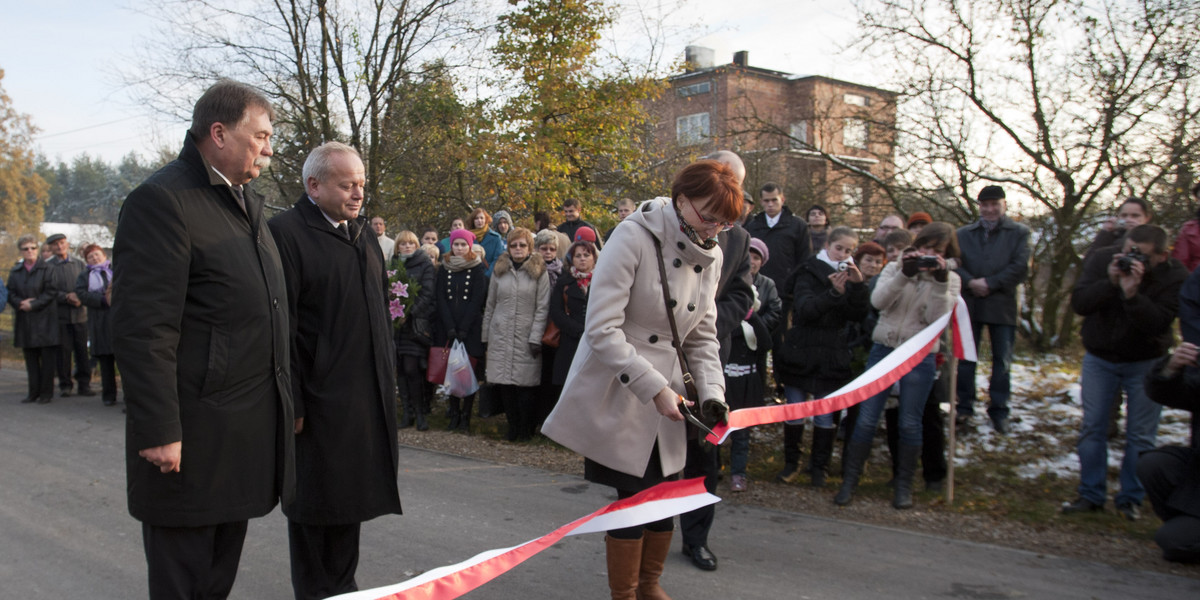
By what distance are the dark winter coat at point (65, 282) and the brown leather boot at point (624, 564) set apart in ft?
36.0

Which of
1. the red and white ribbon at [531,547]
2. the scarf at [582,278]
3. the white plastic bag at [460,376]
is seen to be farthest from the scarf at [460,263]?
the red and white ribbon at [531,547]

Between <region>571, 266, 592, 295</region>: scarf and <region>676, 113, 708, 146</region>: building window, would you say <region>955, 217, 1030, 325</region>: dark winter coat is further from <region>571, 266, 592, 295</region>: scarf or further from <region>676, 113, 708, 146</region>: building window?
<region>676, 113, 708, 146</region>: building window

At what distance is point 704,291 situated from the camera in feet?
12.1

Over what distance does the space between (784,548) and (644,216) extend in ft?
8.79

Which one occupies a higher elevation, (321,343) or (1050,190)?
(1050,190)

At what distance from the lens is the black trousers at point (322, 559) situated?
3682mm

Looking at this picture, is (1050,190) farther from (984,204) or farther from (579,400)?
(579,400)

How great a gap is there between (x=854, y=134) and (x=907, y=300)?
5.18 m

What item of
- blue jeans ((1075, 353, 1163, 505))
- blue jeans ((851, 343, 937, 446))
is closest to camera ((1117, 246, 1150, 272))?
blue jeans ((1075, 353, 1163, 505))

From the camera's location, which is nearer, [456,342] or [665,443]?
[665,443]

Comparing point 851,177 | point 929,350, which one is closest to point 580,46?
point 851,177

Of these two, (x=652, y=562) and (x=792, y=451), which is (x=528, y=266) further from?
(x=652, y=562)

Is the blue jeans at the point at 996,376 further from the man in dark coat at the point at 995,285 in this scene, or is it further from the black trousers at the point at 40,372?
the black trousers at the point at 40,372

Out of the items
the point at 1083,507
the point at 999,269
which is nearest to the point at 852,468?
the point at 1083,507
